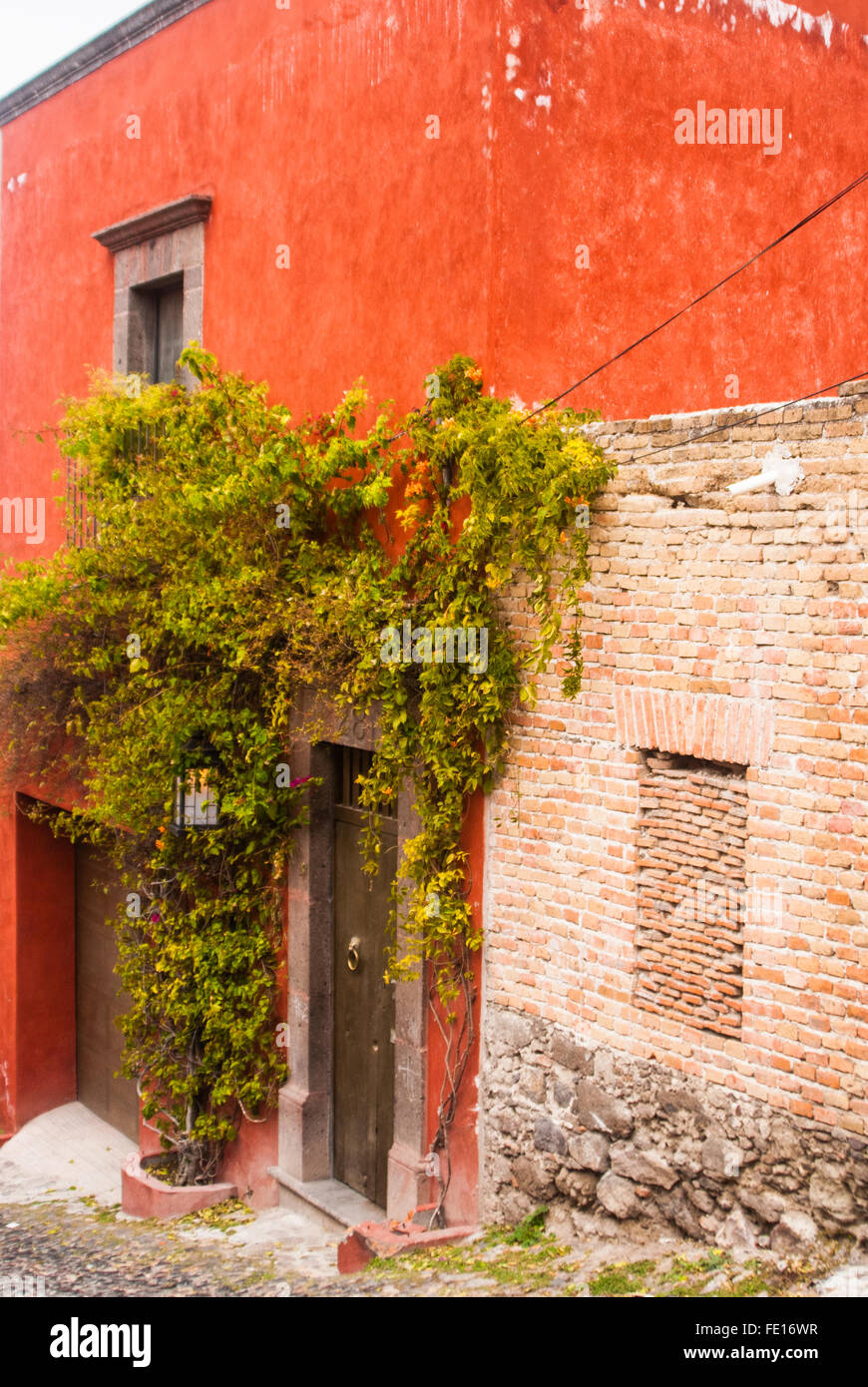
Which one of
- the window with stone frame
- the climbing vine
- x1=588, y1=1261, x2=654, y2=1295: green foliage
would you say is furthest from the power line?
x1=588, y1=1261, x2=654, y2=1295: green foliage

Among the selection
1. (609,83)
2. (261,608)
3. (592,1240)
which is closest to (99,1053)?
(261,608)

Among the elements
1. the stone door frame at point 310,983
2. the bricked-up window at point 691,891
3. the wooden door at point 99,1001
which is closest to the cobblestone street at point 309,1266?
the stone door frame at point 310,983

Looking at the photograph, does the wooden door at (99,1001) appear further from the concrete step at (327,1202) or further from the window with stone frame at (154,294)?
the window with stone frame at (154,294)

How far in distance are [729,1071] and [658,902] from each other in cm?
80

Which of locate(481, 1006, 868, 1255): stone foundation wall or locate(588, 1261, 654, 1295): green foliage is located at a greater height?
locate(481, 1006, 868, 1255): stone foundation wall

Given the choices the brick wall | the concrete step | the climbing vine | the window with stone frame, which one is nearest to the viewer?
the brick wall

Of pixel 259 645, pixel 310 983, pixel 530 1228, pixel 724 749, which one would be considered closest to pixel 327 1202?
pixel 310 983

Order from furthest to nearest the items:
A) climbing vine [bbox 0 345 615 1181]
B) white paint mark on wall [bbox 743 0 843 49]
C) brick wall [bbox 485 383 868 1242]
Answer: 1. white paint mark on wall [bbox 743 0 843 49]
2. climbing vine [bbox 0 345 615 1181]
3. brick wall [bbox 485 383 868 1242]

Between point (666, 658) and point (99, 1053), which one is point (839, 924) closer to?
point (666, 658)

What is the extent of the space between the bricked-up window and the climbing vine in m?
0.71

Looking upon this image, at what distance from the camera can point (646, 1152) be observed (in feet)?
19.1

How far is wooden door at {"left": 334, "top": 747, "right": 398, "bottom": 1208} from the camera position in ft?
25.6

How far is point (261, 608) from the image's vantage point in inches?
291

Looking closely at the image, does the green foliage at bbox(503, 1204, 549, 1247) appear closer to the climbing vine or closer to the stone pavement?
the stone pavement
